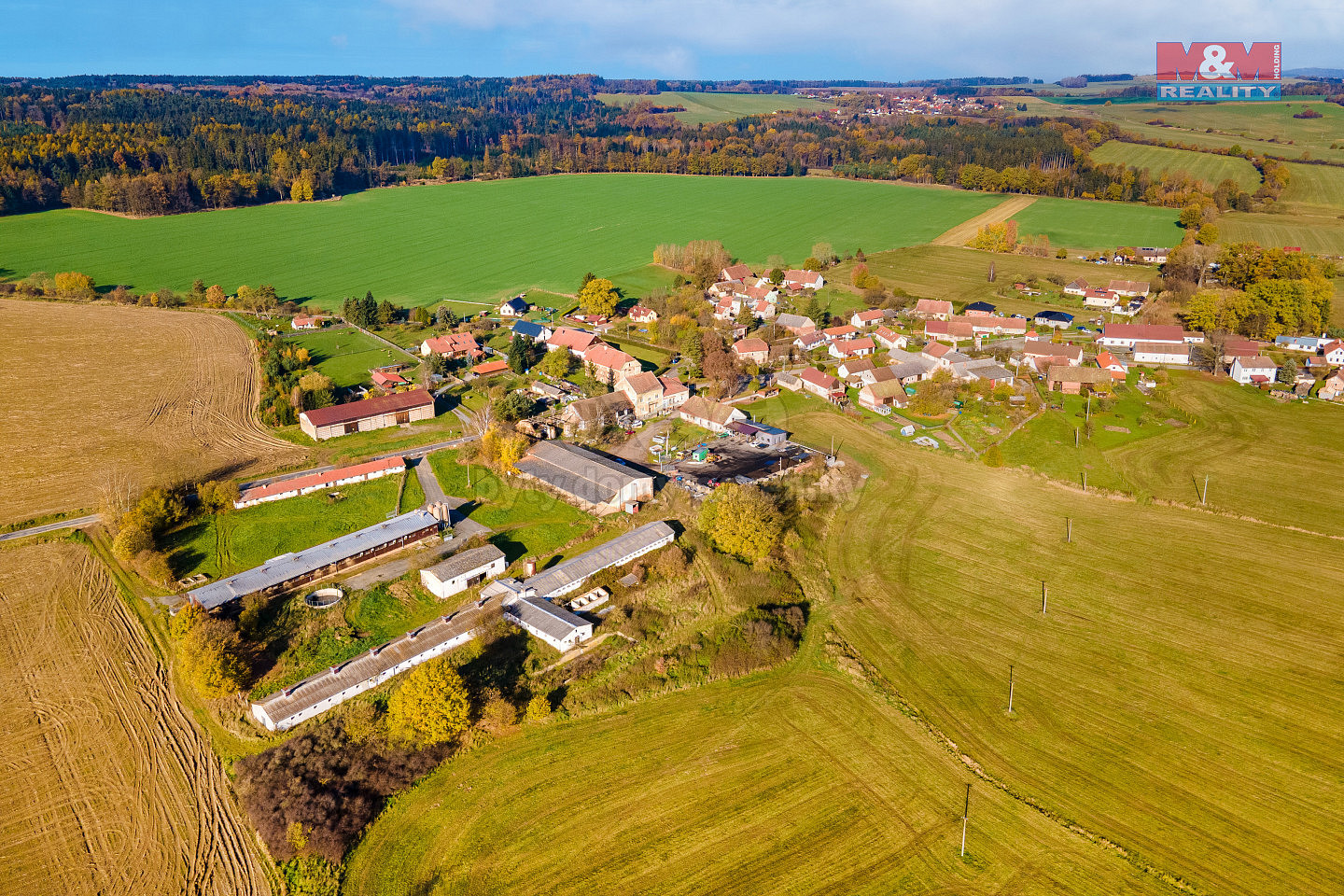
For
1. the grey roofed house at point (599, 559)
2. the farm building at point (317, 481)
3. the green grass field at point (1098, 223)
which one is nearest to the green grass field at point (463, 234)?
the green grass field at point (1098, 223)

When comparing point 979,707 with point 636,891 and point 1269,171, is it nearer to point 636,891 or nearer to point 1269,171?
point 636,891

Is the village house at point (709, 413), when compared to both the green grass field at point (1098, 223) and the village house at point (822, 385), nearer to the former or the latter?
the village house at point (822, 385)

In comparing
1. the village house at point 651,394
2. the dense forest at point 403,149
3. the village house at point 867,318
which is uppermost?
the dense forest at point 403,149

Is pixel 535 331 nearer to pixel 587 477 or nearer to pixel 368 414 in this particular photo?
pixel 368 414

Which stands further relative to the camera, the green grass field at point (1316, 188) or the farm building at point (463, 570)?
the green grass field at point (1316, 188)

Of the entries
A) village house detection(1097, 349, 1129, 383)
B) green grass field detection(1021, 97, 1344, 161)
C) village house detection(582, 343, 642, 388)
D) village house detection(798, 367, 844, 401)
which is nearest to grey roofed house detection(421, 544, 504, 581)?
village house detection(582, 343, 642, 388)

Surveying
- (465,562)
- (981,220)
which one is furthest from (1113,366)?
(981,220)

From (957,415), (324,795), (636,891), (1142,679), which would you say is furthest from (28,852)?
(957,415)
